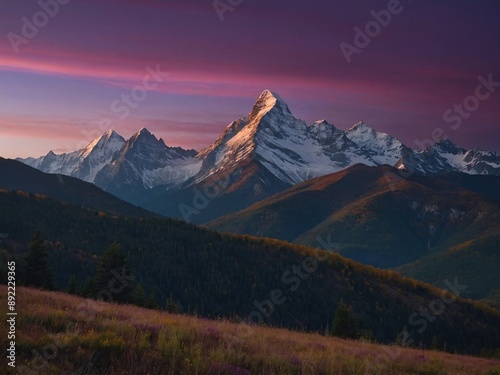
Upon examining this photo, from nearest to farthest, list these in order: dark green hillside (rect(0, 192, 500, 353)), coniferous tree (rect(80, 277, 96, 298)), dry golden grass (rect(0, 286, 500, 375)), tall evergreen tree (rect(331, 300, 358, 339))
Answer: dry golden grass (rect(0, 286, 500, 375)), coniferous tree (rect(80, 277, 96, 298)), tall evergreen tree (rect(331, 300, 358, 339)), dark green hillside (rect(0, 192, 500, 353))

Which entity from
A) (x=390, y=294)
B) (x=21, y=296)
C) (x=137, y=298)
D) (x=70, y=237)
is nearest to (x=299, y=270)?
(x=390, y=294)

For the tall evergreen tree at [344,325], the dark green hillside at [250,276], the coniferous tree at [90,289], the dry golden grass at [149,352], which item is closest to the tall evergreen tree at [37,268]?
the coniferous tree at [90,289]

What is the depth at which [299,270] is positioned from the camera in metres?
163

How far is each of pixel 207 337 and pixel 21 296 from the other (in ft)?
26.5

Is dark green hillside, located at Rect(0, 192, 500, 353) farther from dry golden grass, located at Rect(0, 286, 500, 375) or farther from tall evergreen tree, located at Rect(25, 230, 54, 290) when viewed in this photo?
dry golden grass, located at Rect(0, 286, 500, 375)

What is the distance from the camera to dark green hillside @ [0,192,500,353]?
136750mm

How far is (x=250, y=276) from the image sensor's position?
150750mm

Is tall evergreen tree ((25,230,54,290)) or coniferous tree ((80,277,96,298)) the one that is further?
tall evergreen tree ((25,230,54,290))

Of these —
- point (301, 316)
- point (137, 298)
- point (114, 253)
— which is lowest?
point (301, 316)

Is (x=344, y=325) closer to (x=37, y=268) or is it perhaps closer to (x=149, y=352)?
(x=37, y=268)

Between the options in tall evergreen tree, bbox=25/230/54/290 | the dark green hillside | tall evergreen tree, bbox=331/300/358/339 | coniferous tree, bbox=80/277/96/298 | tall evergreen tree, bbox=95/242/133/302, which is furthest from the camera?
the dark green hillside

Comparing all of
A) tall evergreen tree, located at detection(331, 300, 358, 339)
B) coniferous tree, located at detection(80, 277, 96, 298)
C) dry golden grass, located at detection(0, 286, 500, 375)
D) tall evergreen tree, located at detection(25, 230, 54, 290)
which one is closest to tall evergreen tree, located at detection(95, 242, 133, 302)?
coniferous tree, located at detection(80, 277, 96, 298)

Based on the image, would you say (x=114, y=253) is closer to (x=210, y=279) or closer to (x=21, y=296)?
(x=21, y=296)

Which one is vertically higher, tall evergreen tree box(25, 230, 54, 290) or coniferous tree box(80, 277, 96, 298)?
tall evergreen tree box(25, 230, 54, 290)
